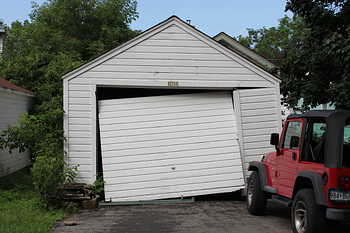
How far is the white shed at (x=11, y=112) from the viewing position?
9.98 m

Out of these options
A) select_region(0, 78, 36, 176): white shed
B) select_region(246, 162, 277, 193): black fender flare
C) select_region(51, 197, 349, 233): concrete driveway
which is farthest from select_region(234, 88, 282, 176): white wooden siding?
select_region(0, 78, 36, 176): white shed

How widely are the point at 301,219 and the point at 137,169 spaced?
15.5 feet

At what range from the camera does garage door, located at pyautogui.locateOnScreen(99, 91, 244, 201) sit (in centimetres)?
850

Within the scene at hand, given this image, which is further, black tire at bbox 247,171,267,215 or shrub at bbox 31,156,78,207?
shrub at bbox 31,156,78,207

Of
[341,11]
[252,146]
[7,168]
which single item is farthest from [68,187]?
[341,11]

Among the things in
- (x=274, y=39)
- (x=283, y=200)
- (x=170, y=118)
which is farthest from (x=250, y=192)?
(x=274, y=39)

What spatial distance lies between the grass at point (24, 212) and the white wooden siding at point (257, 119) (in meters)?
5.23

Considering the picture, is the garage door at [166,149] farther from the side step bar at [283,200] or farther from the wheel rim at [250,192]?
the side step bar at [283,200]

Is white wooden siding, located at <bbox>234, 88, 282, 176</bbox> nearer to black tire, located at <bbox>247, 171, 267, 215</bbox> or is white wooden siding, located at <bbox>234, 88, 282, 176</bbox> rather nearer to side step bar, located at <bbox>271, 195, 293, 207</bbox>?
black tire, located at <bbox>247, 171, 267, 215</bbox>

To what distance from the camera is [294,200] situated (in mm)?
5113

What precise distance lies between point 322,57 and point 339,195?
6.97 metres

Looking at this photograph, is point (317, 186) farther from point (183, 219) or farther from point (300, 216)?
point (183, 219)

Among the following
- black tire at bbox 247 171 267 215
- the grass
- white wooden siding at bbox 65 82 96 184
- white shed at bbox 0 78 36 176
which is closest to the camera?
the grass

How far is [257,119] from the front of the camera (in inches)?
359
